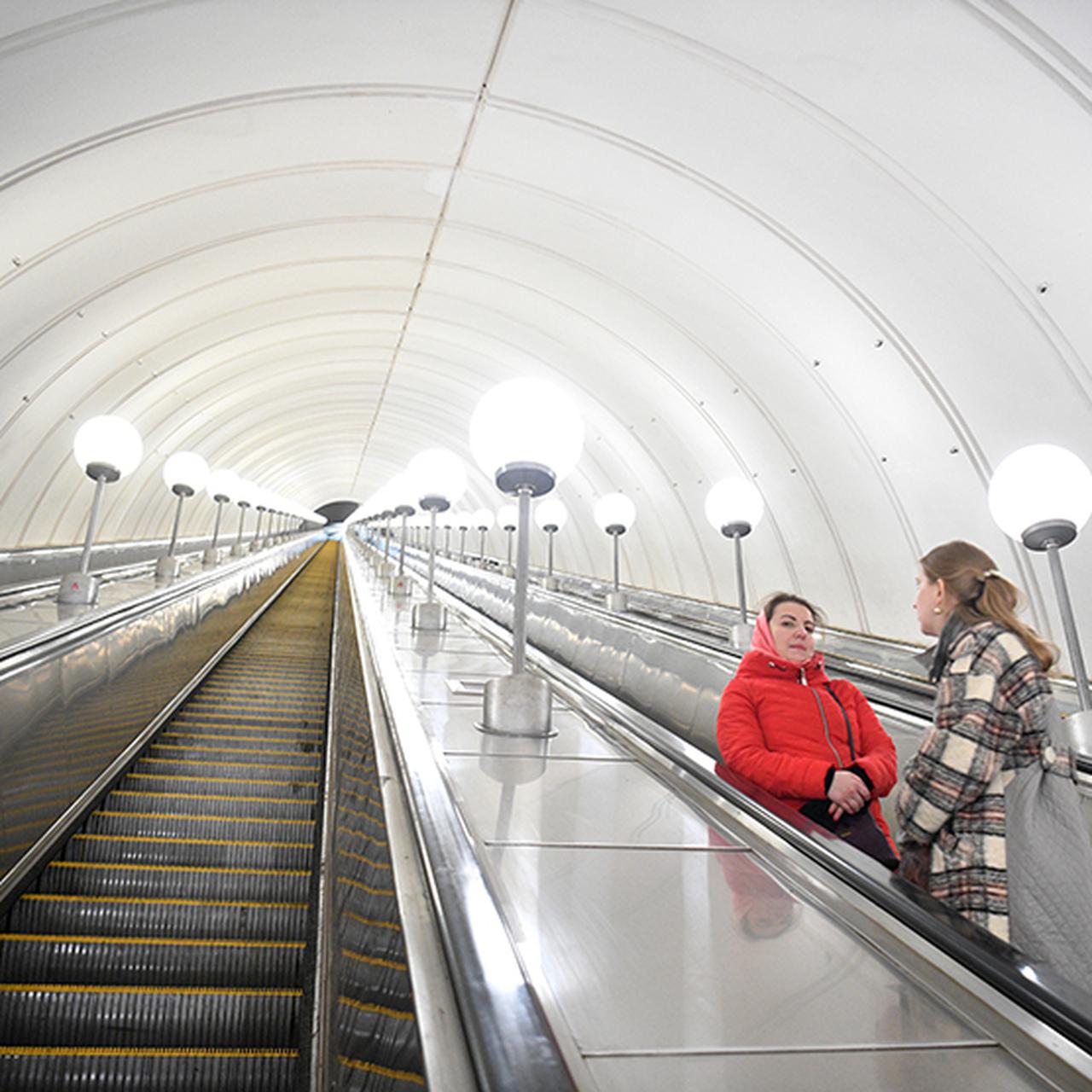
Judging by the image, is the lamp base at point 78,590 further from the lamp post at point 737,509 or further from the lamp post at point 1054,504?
the lamp post at point 1054,504

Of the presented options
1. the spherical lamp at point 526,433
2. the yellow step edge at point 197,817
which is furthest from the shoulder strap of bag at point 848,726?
the yellow step edge at point 197,817

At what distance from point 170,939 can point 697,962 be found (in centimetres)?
271

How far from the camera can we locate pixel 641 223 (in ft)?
27.4

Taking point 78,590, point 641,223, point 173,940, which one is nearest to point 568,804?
point 173,940

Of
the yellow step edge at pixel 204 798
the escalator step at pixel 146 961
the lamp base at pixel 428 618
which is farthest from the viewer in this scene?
the lamp base at pixel 428 618

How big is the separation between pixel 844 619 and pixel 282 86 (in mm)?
9180

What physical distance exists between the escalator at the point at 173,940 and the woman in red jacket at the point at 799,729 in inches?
75.5

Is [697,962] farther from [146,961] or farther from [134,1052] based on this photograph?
[146,961]

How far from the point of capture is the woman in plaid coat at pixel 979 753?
2.45 meters

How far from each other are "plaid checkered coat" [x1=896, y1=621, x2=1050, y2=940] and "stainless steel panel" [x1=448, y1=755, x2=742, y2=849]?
838 millimetres

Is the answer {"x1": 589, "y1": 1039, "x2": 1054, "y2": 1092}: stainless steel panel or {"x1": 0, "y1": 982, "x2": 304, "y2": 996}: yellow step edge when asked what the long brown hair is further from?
{"x1": 0, "y1": 982, "x2": 304, "y2": 996}: yellow step edge

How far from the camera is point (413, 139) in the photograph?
7.55m

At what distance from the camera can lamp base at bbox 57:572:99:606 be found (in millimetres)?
6566

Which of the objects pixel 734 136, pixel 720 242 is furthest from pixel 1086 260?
pixel 720 242
